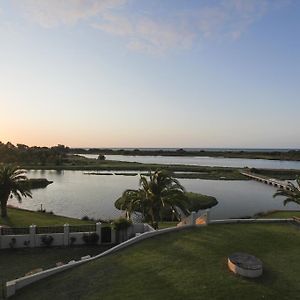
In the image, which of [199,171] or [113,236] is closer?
[113,236]

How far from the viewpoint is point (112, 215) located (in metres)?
47.4

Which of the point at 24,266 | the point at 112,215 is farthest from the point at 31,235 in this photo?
the point at 112,215

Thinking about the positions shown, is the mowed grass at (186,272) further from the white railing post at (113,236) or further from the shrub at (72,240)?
the shrub at (72,240)

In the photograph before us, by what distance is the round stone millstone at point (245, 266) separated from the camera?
54.3 ft

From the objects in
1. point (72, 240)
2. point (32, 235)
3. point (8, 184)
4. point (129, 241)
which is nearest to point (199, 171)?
point (8, 184)

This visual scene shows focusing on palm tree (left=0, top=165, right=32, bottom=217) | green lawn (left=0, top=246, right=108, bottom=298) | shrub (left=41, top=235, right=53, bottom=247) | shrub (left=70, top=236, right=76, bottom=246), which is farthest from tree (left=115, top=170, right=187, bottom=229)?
palm tree (left=0, top=165, right=32, bottom=217)

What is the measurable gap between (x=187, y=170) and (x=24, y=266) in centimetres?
9423

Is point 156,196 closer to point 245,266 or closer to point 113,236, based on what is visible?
point 113,236

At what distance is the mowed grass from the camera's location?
15.6m

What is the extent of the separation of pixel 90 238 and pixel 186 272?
12.5 meters

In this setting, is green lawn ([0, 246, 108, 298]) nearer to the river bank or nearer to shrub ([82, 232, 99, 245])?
shrub ([82, 232, 99, 245])

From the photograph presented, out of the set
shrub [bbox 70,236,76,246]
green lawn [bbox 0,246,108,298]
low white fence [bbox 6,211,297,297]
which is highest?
low white fence [bbox 6,211,297,297]

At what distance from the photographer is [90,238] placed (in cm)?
2820

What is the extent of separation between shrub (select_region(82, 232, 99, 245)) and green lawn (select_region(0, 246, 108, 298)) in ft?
1.55
